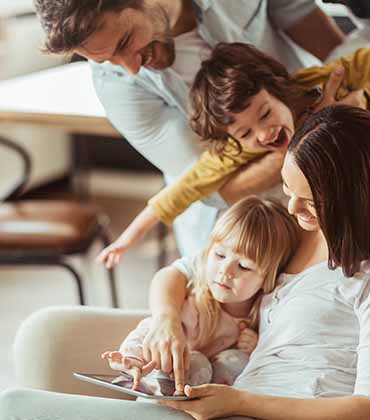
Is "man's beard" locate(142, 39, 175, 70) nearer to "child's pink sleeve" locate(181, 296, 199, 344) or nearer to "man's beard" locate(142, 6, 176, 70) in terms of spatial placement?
"man's beard" locate(142, 6, 176, 70)

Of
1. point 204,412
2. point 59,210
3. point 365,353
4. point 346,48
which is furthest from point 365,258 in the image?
point 59,210

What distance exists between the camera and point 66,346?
1.60 m

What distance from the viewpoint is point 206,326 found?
1.59 meters

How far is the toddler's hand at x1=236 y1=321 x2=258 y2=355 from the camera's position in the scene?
5.19ft

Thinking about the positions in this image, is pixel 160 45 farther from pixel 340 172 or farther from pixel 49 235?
pixel 49 235

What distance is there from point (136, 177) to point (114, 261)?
2586 millimetres

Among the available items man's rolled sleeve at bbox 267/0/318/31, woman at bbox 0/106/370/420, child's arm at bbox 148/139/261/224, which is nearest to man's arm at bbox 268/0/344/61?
man's rolled sleeve at bbox 267/0/318/31

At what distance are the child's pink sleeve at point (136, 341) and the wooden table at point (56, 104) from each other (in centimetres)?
102

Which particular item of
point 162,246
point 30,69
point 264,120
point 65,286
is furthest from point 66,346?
point 30,69

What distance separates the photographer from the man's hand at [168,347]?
1461 mm

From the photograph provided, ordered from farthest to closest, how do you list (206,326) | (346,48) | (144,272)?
(144,272) < (346,48) < (206,326)

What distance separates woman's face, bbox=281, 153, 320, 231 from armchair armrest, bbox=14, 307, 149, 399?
433 millimetres

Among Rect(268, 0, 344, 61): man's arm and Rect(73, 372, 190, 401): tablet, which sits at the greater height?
Rect(268, 0, 344, 61): man's arm

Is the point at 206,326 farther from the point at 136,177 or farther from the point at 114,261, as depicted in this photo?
the point at 136,177
